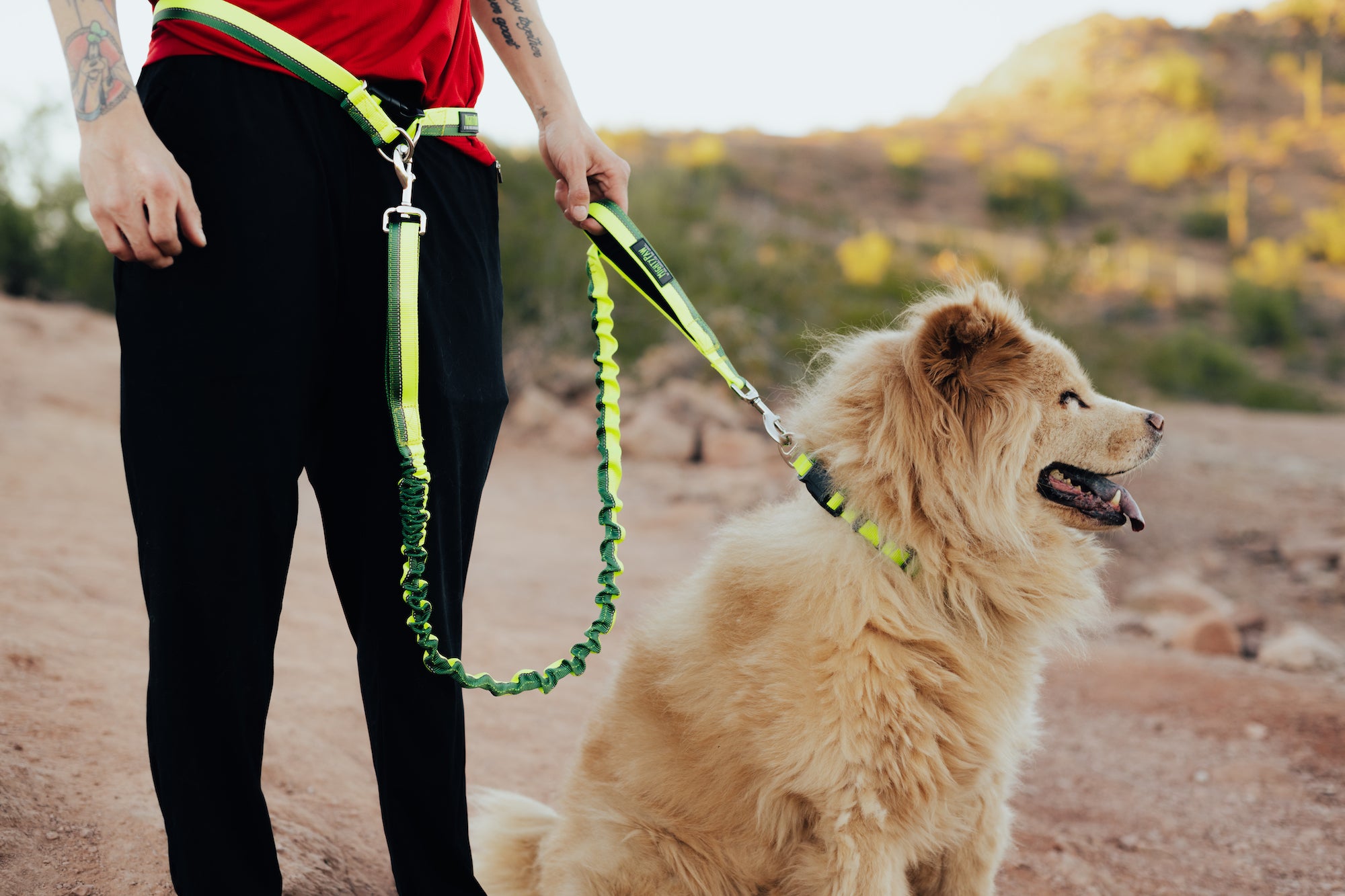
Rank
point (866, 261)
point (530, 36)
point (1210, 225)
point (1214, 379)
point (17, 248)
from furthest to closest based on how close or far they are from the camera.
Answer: point (1210, 225)
point (866, 261)
point (1214, 379)
point (17, 248)
point (530, 36)

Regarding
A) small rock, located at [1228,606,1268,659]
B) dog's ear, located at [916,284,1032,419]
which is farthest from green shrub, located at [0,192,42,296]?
small rock, located at [1228,606,1268,659]

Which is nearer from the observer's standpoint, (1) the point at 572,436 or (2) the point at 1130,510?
(2) the point at 1130,510

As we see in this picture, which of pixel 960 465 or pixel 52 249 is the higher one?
pixel 52 249

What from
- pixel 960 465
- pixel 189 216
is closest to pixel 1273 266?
pixel 960 465

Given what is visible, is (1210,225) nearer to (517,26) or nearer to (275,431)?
(517,26)

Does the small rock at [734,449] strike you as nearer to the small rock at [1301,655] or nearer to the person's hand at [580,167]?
the small rock at [1301,655]

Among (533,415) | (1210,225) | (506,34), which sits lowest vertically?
(533,415)

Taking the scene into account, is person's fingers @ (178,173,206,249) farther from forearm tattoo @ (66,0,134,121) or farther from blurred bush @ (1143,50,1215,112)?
blurred bush @ (1143,50,1215,112)

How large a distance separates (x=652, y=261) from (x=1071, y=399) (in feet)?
4.00

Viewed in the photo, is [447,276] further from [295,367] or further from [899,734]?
[899,734]

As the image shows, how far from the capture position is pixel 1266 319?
29453 millimetres

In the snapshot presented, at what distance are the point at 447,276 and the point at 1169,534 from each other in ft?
32.6

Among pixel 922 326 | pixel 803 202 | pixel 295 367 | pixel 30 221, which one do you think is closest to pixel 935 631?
pixel 922 326

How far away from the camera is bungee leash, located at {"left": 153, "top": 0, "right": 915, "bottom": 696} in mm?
1674
